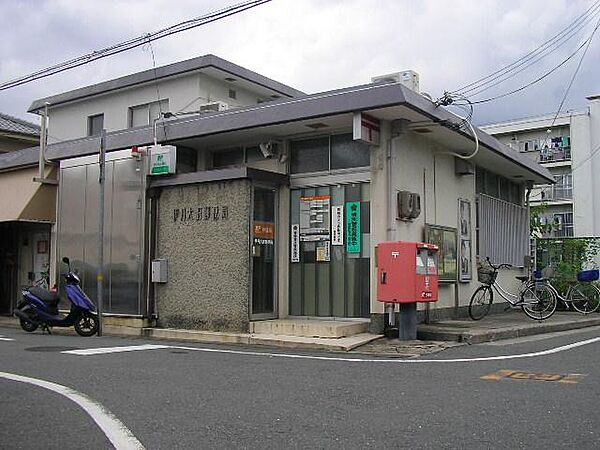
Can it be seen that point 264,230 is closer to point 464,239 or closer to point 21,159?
point 464,239

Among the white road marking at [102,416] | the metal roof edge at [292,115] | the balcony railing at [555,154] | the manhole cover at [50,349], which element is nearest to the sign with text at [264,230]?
the metal roof edge at [292,115]

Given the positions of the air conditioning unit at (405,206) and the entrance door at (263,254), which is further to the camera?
the entrance door at (263,254)

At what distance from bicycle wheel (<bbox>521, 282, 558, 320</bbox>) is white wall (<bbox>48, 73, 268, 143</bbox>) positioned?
436 inches

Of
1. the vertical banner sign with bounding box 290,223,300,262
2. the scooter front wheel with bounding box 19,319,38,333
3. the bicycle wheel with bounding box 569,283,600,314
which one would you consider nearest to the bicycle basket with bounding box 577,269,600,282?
the bicycle wheel with bounding box 569,283,600,314

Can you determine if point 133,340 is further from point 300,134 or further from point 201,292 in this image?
point 300,134

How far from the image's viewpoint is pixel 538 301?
15102 mm

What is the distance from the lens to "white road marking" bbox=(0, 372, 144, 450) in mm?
5293

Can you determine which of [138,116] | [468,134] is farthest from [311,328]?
[138,116]

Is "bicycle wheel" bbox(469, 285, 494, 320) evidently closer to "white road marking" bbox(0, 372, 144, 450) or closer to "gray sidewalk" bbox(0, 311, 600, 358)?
"gray sidewalk" bbox(0, 311, 600, 358)

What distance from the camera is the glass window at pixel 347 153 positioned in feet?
44.7

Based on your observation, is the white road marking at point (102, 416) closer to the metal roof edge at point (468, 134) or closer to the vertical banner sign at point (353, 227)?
the vertical banner sign at point (353, 227)

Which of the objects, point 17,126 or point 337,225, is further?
point 17,126

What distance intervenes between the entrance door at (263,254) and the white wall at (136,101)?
8092 mm

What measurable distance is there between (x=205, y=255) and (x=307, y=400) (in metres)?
7.50
